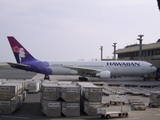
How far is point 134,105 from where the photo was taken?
19.2m

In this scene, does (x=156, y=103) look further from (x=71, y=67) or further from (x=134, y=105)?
(x=71, y=67)

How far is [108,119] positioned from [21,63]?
31.0m

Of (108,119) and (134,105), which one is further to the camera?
(134,105)

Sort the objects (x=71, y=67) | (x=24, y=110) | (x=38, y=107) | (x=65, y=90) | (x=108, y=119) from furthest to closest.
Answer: (x=71, y=67)
(x=38, y=107)
(x=24, y=110)
(x=65, y=90)
(x=108, y=119)

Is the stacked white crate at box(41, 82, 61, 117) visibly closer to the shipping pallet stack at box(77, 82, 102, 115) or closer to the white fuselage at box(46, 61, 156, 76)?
the shipping pallet stack at box(77, 82, 102, 115)

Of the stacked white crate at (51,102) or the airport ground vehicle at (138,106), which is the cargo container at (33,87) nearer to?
the stacked white crate at (51,102)

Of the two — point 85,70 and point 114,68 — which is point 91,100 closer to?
point 85,70

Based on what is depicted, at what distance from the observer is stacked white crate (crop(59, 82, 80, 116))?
1636 centimetres

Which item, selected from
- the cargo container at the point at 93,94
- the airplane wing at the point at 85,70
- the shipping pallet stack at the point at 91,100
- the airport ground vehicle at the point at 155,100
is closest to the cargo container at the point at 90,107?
the shipping pallet stack at the point at 91,100

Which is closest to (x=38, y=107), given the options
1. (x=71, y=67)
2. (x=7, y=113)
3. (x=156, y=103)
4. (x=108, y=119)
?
(x=7, y=113)

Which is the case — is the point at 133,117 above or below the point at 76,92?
below

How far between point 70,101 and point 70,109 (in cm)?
54

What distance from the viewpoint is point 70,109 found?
53.7 feet

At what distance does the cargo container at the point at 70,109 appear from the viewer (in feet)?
53.6
